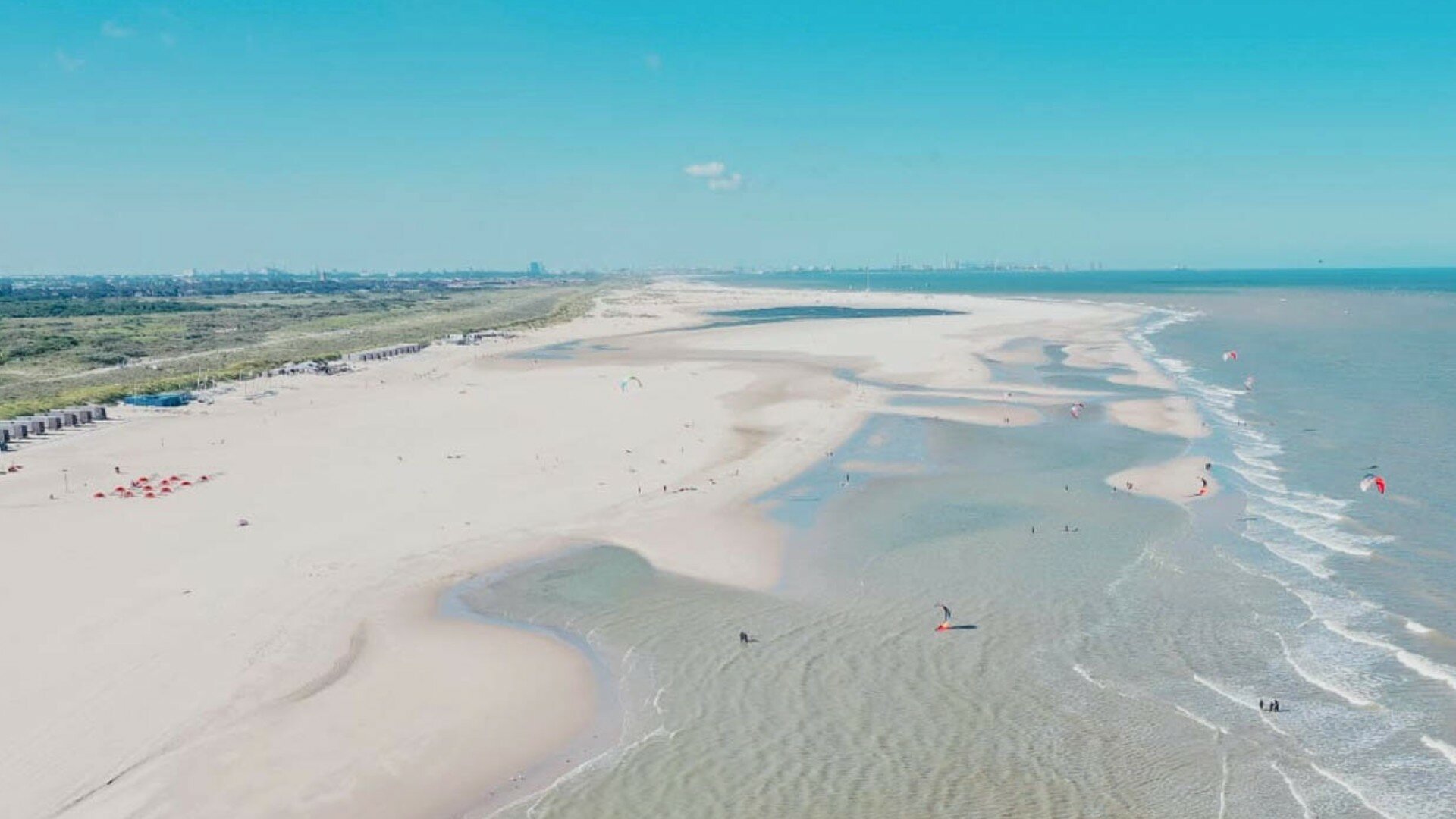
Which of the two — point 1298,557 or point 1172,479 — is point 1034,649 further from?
point 1172,479

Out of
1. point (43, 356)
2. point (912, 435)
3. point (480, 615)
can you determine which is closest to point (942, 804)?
point (480, 615)

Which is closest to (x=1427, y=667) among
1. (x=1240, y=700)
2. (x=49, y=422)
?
(x=1240, y=700)

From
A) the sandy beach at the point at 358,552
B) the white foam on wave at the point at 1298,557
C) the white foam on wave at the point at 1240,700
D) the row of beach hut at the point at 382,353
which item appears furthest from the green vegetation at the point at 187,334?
the white foam on wave at the point at 1298,557

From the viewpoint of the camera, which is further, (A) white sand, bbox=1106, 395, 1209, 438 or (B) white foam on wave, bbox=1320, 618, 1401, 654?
(A) white sand, bbox=1106, 395, 1209, 438

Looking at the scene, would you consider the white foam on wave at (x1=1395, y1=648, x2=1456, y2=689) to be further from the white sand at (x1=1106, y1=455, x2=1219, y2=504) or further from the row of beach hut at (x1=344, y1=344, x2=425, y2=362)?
the row of beach hut at (x1=344, y1=344, x2=425, y2=362)

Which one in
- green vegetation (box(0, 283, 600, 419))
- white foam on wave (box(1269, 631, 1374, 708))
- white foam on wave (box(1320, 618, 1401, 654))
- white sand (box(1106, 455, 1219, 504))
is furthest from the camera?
green vegetation (box(0, 283, 600, 419))

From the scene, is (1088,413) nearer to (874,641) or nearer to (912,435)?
(912,435)

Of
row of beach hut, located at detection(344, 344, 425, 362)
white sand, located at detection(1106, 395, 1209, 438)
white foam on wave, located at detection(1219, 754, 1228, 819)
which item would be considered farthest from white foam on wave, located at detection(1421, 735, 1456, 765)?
row of beach hut, located at detection(344, 344, 425, 362)
